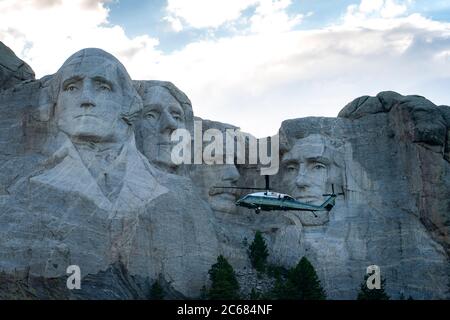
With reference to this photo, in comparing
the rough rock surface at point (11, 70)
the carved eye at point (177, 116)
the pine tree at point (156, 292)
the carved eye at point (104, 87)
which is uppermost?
the rough rock surface at point (11, 70)

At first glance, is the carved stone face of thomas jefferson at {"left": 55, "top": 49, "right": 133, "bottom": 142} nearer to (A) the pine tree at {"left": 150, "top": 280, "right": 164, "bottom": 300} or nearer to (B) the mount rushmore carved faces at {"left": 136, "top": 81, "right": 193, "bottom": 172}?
(B) the mount rushmore carved faces at {"left": 136, "top": 81, "right": 193, "bottom": 172}

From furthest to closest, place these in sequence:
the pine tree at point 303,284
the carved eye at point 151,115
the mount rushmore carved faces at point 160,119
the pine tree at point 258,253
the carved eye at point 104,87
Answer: the carved eye at point 151,115 → the mount rushmore carved faces at point 160,119 → the pine tree at point 258,253 → the carved eye at point 104,87 → the pine tree at point 303,284

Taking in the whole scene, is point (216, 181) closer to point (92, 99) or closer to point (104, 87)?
point (104, 87)

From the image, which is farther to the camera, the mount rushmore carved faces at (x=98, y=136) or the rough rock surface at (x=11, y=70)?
the rough rock surface at (x=11, y=70)

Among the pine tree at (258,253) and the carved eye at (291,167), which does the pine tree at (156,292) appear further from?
the carved eye at (291,167)

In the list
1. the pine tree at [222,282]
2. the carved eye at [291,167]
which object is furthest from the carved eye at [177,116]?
the pine tree at [222,282]

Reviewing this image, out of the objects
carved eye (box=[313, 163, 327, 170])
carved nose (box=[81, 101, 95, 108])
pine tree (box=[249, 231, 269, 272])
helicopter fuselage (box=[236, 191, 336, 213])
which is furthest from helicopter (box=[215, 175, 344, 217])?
carved nose (box=[81, 101, 95, 108])
